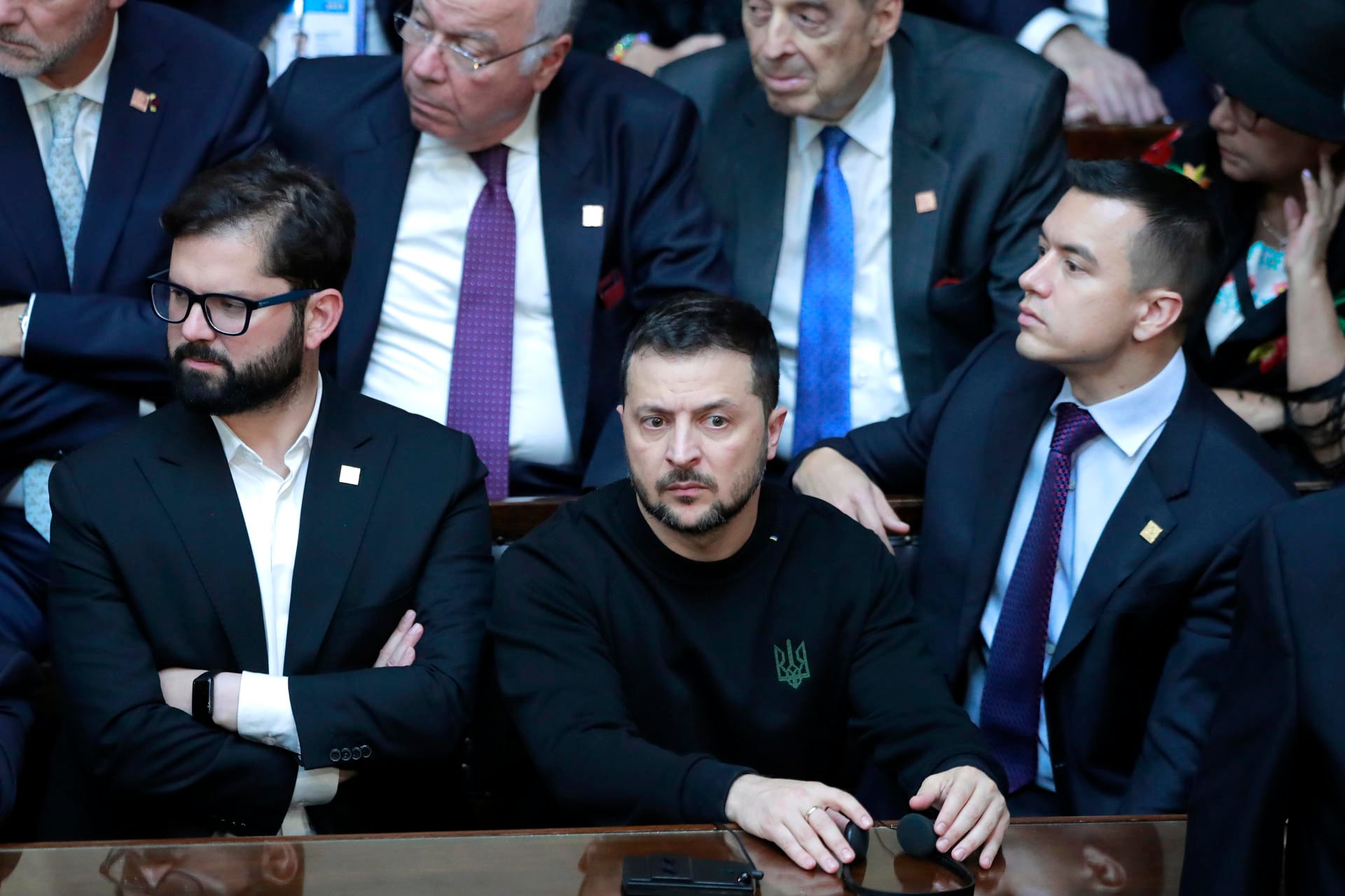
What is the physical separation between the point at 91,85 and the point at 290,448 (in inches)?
29.2

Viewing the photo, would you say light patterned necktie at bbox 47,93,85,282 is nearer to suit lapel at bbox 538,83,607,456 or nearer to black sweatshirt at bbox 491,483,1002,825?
suit lapel at bbox 538,83,607,456

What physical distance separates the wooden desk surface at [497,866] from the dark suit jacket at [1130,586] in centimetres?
52

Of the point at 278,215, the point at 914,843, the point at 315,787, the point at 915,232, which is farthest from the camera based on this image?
the point at 915,232

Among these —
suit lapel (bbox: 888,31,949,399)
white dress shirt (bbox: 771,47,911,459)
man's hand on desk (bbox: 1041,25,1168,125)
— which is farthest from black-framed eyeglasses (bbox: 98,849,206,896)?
man's hand on desk (bbox: 1041,25,1168,125)

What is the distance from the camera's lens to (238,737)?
6.66 ft

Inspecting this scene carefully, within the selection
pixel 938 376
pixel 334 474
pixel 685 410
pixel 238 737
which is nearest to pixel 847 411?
pixel 938 376

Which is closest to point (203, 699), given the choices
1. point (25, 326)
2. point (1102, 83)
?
point (25, 326)

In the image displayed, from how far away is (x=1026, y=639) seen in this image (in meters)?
2.33

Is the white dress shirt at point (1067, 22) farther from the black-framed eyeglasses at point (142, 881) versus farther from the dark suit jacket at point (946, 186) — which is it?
the black-framed eyeglasses at point (142, 881)

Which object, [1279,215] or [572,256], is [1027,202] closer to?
[1279,215]

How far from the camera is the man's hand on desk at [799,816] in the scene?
1654 millimetres

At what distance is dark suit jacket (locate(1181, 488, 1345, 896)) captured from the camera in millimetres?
1397

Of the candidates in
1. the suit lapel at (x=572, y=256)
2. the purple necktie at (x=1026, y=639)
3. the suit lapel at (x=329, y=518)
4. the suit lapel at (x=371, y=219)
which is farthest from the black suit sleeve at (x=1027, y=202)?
the suit lapel at (x=329, y=518)

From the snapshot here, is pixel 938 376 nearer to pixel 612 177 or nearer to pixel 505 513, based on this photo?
pixel 612 177
